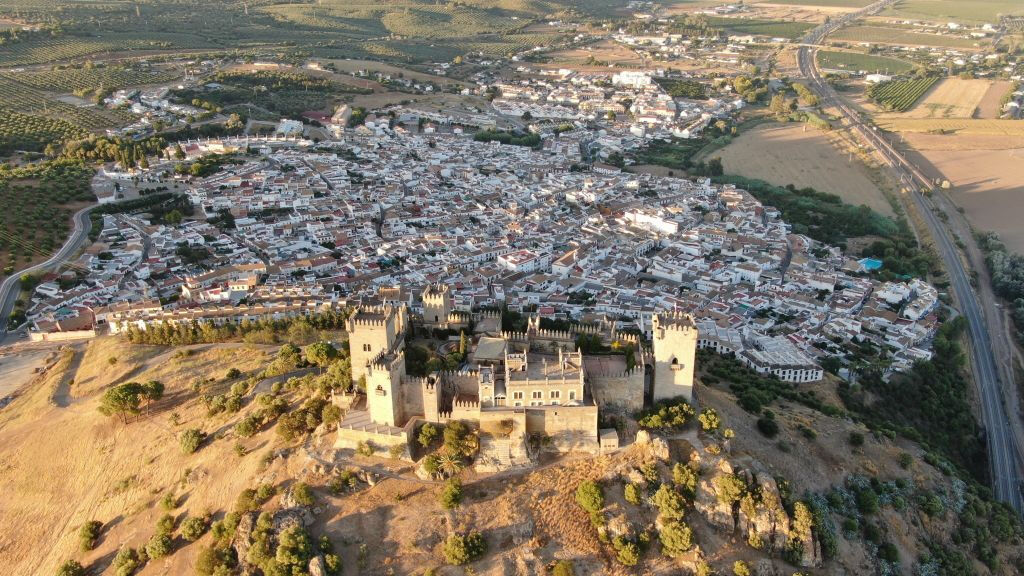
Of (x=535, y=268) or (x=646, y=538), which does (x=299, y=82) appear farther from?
(x=646, y=538)

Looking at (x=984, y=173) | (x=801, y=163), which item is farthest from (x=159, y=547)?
(x=984, y=173)

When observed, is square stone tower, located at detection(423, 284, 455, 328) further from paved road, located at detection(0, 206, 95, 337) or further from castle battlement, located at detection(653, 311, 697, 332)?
paved road, located at detection(0, 206, 95, 337)

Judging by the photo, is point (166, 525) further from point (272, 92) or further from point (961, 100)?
point (961, 100)

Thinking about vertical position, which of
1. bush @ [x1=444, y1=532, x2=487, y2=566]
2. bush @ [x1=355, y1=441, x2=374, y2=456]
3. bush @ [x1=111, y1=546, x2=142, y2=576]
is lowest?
bush @ [x1=111, y1=546, x2=142, y2=576]

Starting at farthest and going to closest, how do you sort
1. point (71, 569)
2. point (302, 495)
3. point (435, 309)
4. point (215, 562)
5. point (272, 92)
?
point (272, 92) → point (435, 309) → point (71, 569) → point (302, 495) → point (215, 562)

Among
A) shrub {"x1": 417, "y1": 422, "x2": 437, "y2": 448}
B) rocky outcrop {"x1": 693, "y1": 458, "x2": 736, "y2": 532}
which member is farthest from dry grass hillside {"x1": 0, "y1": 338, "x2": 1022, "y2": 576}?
shrub {"x1": 417, "y1": 422, "x2": 437, "y2": 448}

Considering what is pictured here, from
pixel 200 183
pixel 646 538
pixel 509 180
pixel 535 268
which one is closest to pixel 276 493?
pixel 646 538
